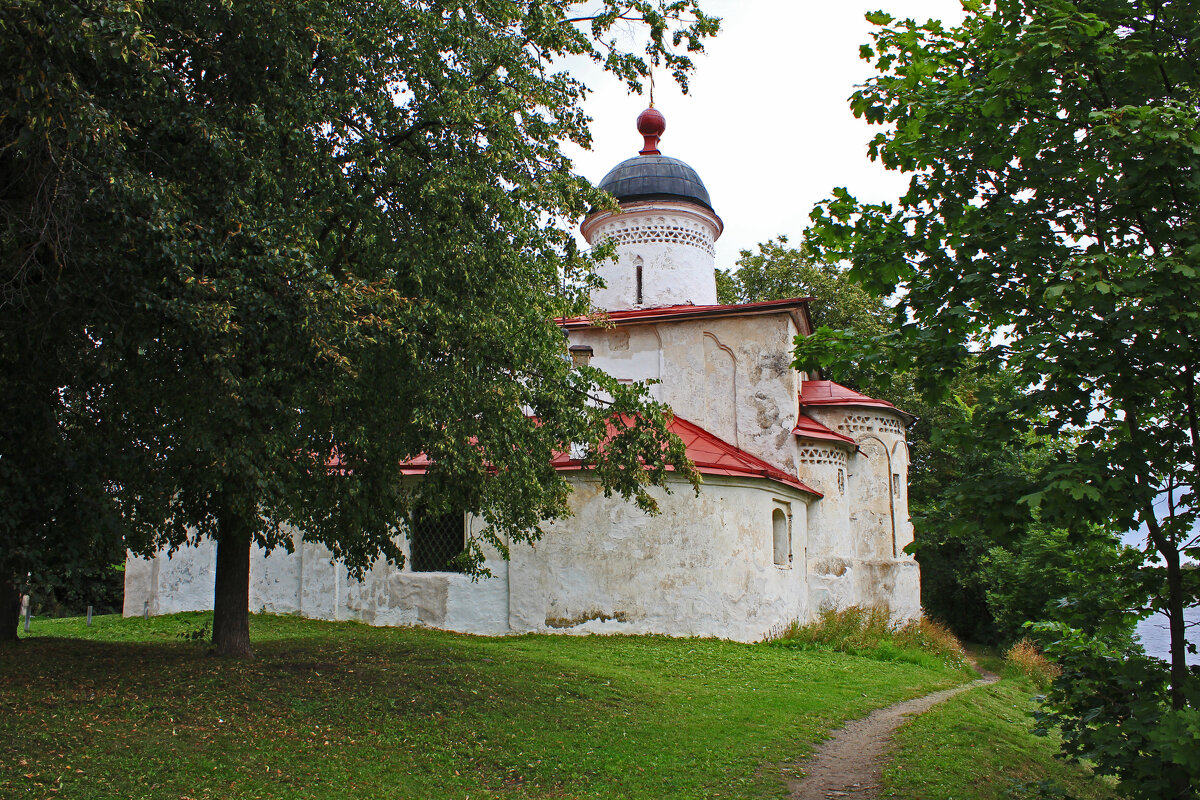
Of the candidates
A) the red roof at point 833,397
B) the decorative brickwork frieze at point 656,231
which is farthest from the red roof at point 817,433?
the decorative brickwork frieze at point 656,231

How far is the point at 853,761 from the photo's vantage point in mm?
8320

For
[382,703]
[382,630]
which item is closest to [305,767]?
[382,703]

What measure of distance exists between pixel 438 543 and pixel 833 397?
9.85m

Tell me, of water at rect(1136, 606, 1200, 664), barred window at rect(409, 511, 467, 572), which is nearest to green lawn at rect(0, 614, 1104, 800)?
water at rect(1136, 606, 1200, 664)

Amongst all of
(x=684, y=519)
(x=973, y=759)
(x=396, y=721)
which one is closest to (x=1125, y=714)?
(x=973, y=759)

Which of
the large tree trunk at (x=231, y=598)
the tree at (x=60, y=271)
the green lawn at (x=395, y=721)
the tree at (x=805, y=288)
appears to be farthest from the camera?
the tree at (x=805, y=288)

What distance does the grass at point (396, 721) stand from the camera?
6637 millimetres

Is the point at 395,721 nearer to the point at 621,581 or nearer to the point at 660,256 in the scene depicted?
the point at 621,581

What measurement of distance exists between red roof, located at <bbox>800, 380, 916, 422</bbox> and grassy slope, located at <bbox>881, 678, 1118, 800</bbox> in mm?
8975

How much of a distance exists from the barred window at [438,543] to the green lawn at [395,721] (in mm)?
4007

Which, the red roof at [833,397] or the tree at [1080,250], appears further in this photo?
the red roof at [833,397]

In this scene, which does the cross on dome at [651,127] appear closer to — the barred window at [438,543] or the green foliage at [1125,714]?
the barred window at [438,543]

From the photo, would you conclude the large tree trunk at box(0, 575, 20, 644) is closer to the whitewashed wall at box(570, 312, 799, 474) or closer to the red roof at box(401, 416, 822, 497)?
the red roof at box(401, 416, 822, 497)

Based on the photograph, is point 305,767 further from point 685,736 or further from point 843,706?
point 843,706
